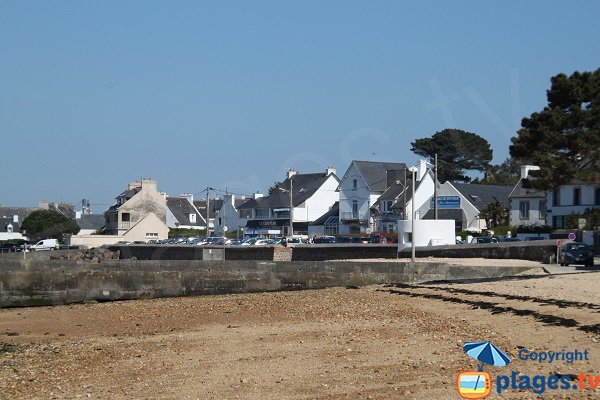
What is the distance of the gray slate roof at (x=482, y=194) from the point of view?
72.8 metres

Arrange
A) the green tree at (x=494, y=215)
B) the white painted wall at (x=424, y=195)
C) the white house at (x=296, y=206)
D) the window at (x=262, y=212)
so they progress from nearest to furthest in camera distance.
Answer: the green tree at (x=494, y=215)
the white painted wall at (x=424, y=195)
the white house at (x=296, y=206)
the window at (x=262, y=212)

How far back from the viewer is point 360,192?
80000 millimetres

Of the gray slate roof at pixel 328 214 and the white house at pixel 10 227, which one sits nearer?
the gray slate roof at pixel 328 214

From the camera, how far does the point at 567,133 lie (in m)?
29.2

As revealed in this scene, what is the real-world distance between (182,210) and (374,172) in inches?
1297

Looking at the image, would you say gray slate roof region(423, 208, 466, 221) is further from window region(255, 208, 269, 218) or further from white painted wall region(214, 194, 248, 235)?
white painted wall region(214, 194, 248, 235)

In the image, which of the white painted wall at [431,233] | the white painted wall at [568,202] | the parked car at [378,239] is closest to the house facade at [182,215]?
the parked car at [378,239]

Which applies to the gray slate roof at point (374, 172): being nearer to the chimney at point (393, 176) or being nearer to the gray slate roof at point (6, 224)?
the chimney at point (393, 176)

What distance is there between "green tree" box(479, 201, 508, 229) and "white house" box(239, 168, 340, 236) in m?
24.9

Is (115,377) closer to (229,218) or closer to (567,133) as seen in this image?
(567,133)

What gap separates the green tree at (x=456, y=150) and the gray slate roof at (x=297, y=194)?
1814 centimetres

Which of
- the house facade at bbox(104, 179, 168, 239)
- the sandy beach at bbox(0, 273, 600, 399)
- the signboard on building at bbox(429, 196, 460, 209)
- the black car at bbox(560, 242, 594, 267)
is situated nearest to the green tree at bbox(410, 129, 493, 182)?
the signboard on building at bbox(429, 196, 460, 209)

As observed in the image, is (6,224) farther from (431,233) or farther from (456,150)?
(431,233)

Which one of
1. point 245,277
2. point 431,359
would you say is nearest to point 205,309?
point 245,277
